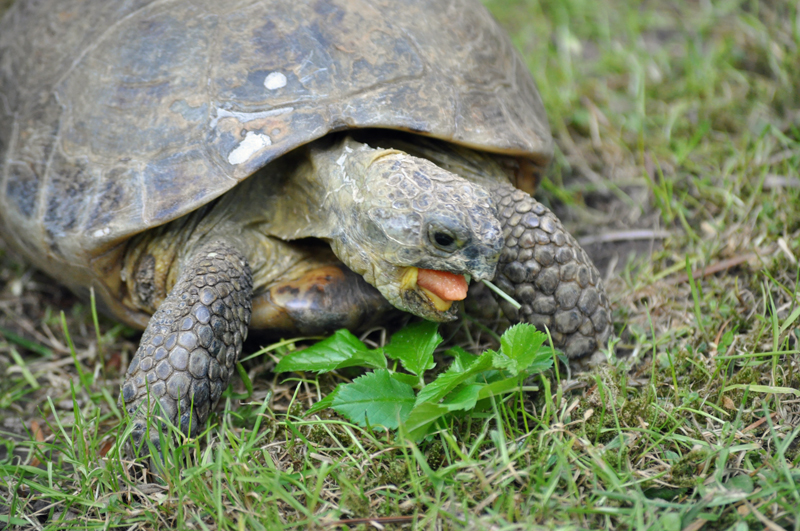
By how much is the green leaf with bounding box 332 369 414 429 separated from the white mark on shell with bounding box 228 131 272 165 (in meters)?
0.90

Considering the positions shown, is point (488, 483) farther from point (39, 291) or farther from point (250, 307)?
point (39, 291)

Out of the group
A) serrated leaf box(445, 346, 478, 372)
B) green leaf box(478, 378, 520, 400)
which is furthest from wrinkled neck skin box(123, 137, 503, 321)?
green leaf box(478, 378, 520, 400)

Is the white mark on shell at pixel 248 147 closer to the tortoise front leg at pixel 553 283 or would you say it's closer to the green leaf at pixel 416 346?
the green leaf at pixel 416 346

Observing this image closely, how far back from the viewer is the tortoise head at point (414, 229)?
204 cm

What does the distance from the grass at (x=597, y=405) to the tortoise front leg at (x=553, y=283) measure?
0.16m

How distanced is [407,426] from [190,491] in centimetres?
69

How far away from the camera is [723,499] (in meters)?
1.77

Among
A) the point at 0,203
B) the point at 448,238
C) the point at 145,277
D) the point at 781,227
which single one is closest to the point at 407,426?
the point at 448,238

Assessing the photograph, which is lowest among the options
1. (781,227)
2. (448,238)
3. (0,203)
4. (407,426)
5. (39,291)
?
(39,291)

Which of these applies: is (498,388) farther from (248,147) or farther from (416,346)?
(248,147)

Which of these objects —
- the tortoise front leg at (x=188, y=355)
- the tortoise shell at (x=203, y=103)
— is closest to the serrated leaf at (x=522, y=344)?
the tortoise shell at (x=203, y=103)

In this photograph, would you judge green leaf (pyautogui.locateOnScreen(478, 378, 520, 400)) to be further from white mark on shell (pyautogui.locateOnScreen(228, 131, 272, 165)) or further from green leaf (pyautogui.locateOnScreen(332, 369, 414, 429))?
white mark on shell (pyautogui.locateOnScreen(228, 131, 272, 165))

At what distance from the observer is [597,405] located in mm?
2168

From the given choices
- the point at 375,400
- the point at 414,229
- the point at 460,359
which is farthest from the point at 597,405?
the point at 414,229
